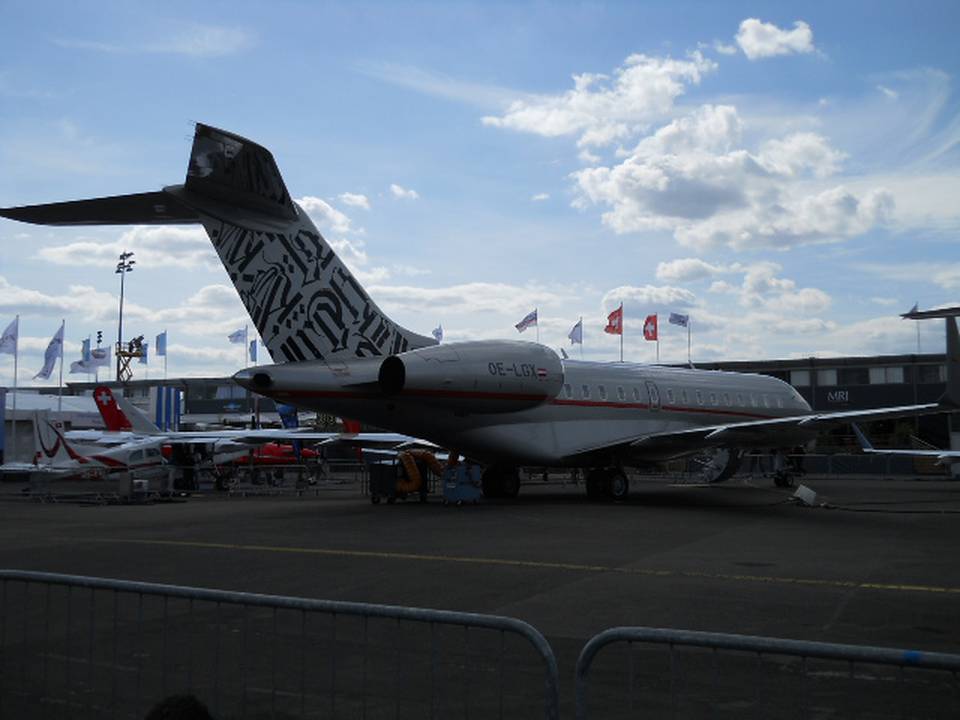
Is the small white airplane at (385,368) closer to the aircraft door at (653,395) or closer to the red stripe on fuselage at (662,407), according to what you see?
the red stripe on fuselage at (662,407)

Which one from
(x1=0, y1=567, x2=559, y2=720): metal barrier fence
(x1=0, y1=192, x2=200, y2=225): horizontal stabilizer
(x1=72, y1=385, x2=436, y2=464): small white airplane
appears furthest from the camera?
(x1=72, y1=385, x2=436, y2=464): small white airplane

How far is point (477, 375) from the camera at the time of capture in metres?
19.4

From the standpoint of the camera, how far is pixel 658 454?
2347 centimetres

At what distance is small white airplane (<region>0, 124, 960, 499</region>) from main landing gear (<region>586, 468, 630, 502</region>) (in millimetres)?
32

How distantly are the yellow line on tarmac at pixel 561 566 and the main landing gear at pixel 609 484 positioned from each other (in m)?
11.4

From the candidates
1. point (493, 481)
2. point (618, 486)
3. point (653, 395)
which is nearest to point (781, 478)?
point (653, 395)

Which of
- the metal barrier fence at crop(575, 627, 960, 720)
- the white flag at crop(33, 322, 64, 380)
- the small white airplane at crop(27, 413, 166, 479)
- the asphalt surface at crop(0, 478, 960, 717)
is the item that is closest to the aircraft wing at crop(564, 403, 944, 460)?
the asphalt surface at crop(0, 478, 960, 717)

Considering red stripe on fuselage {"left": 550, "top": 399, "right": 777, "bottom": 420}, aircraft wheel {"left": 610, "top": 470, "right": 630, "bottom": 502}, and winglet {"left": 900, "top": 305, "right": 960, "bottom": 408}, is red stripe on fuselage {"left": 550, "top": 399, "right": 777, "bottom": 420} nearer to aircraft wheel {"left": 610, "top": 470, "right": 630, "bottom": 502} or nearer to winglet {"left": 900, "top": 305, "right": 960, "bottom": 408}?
aircraft wheel {"left": 610, "top": 470, "right": 630, "bottom": 502}

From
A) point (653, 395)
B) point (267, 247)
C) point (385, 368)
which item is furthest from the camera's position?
point (653, 395)

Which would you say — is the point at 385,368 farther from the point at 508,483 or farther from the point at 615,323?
the point at 615,323

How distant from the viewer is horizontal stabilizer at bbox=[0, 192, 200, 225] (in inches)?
572

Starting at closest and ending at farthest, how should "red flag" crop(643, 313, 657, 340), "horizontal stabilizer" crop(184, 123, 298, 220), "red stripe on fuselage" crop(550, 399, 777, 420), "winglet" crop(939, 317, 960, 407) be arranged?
"horizontal stabilizer" crop(184, 123, 298, 220) → "winglet" crop(939, 317, 960, 407) → "red stripe on fuselage" crop(550, 399, 777, 420) → "red flag" crop(643, 313, 657, 340)

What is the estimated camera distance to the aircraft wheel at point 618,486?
2345cm

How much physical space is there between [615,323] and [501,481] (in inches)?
1065
